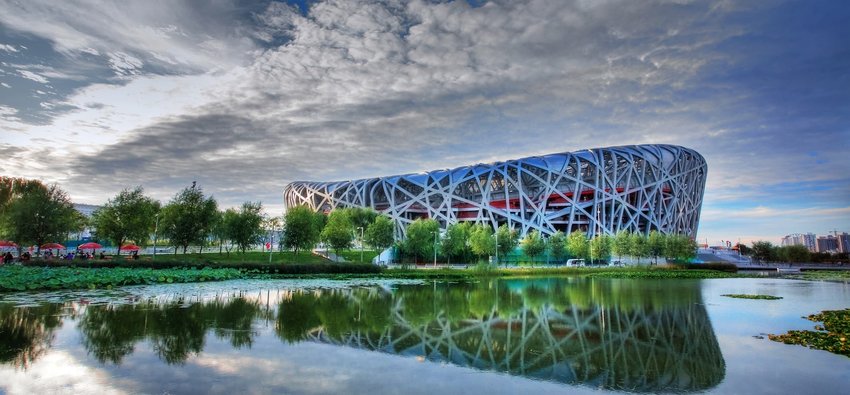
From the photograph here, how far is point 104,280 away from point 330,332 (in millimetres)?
19823

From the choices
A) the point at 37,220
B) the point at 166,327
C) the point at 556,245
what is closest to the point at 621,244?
the point at 556,245

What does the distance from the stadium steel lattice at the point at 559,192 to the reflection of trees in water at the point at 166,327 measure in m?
65.6

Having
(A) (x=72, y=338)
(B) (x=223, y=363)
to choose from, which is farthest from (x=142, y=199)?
(B) (x=223, y=363)

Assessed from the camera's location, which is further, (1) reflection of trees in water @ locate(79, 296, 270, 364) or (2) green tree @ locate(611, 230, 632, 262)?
(2) green tree @ locate(611, 230, 632, 262)

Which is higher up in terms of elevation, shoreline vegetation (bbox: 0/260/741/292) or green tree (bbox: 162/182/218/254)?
green tree (bbox: 162/182/218/254)

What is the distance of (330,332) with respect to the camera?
1259cm

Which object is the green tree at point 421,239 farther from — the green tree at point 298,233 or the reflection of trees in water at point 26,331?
the reflection of trees in water at point 26,331

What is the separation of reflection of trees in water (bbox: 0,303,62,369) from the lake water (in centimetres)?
5

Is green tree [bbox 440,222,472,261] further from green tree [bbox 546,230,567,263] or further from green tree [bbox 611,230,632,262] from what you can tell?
green tree [bbox 611,230,632,262]

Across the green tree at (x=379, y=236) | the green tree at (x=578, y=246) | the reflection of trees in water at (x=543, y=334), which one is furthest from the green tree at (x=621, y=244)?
the reflection of trees in water at (x=543, y=334)

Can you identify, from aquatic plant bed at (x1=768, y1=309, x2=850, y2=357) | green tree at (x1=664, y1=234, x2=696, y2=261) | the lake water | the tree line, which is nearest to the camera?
the lake water

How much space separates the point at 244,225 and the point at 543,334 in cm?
4708

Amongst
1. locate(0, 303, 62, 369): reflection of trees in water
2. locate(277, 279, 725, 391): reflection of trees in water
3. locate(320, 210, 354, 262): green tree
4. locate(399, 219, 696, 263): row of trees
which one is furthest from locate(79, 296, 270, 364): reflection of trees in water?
locate(399, 219, 696, 263): row of trees

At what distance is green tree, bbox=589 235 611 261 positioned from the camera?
6612 centimetres
